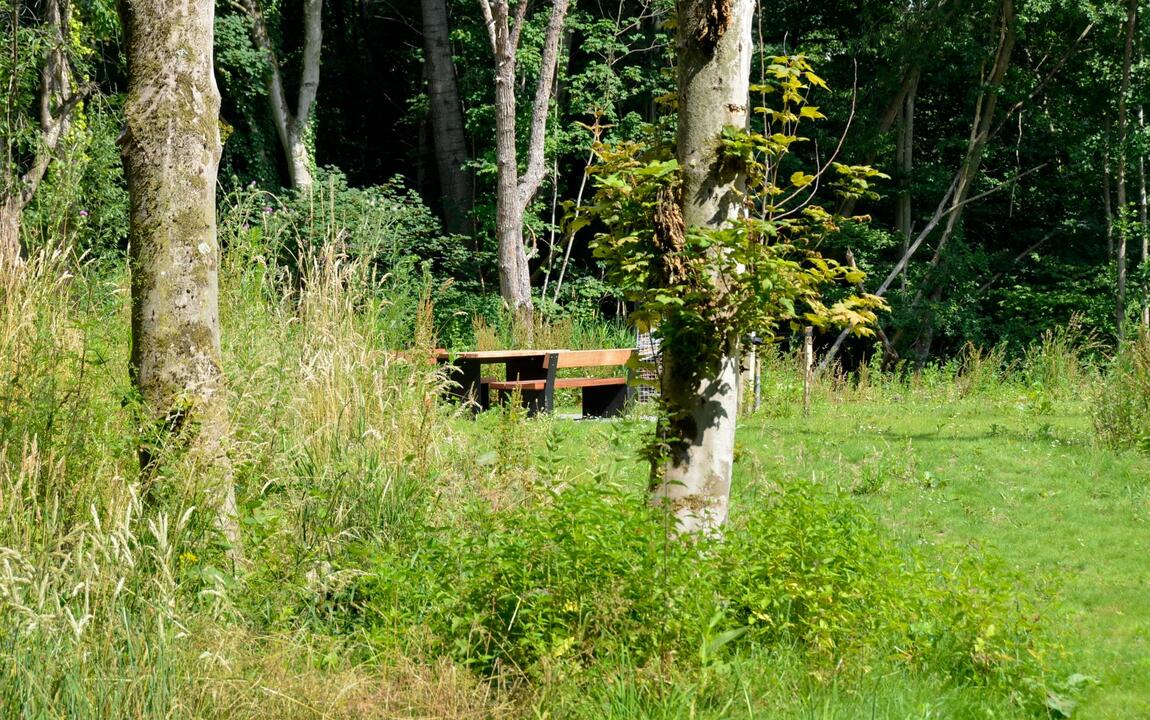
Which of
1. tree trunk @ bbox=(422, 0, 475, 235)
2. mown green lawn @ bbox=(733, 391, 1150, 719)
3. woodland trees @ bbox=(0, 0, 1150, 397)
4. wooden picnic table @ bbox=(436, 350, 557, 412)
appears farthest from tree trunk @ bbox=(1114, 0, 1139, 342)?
wooden picnic table @ bbox=(436, 350, 557, 412)

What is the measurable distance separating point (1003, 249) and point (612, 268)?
2077 centimetres

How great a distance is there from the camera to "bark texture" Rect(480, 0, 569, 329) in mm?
17125

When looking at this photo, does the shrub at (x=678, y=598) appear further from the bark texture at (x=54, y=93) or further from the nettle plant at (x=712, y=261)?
the bark texture at (x=54, y=93)

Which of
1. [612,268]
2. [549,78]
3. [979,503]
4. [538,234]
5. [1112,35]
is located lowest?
[979,503]

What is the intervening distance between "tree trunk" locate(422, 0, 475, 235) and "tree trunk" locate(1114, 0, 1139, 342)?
12.1 meters

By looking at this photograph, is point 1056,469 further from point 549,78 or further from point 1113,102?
point 1113,102

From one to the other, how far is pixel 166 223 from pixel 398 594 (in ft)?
5.73

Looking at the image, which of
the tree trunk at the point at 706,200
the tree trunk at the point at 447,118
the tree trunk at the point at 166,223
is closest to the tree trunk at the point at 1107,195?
the tree trunk at the point at 447,118

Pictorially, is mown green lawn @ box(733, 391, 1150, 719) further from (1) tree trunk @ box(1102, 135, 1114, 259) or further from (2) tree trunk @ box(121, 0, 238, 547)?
(1) tree trunk @ box(1102, 135, 1114, 259)

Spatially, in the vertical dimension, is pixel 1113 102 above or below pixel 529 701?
above

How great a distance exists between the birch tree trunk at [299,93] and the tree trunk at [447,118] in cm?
213

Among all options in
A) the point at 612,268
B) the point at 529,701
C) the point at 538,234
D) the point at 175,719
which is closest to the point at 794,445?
the point at 612,268

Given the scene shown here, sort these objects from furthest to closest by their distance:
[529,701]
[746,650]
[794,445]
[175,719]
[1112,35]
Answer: [1112,35] < [794,445] < [746,650] < [529,701] < [175,719]

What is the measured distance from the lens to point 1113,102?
2056cm
